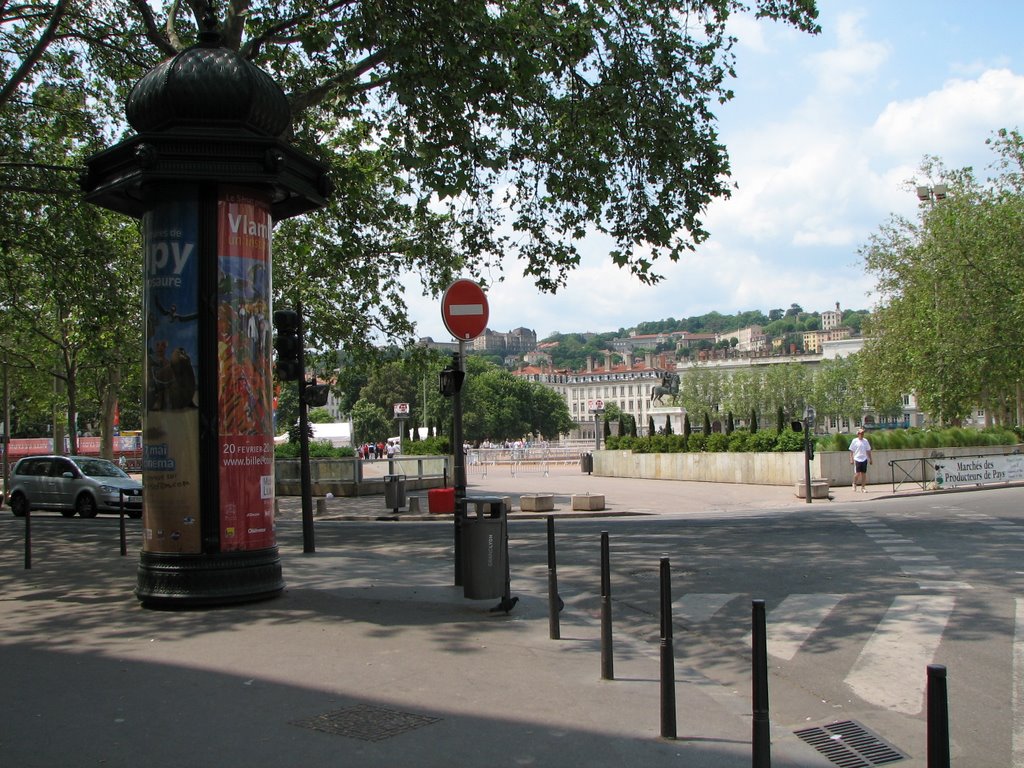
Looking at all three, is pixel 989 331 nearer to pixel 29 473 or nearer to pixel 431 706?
pixel 29 473

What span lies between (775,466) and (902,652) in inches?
976

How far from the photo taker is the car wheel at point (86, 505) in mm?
25833

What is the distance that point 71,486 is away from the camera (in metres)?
26.1

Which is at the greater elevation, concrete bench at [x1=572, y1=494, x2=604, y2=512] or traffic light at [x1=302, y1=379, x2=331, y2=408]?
traffic light at [x1=302, y1=379, x2=331, y2=408]

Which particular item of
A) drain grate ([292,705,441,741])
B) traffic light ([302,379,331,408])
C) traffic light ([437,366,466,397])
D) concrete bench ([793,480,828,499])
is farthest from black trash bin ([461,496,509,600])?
concrete bench ([793,480,828,499])

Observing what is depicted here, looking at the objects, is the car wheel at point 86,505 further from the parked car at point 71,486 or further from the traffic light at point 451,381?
the traffic light at point 451,381

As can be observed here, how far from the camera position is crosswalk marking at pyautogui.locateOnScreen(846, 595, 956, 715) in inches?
251

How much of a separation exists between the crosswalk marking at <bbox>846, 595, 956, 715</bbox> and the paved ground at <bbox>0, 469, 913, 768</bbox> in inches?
42.3

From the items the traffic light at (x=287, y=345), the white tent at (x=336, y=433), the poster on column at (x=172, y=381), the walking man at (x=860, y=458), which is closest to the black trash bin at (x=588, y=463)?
the walking man at (x=860, y=458)

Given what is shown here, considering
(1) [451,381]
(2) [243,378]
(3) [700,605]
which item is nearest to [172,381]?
(2) [243,378]

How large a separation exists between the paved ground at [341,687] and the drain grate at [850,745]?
13 cm

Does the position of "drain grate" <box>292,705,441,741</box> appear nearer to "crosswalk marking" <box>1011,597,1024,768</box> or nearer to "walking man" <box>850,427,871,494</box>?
"crosswalk marking" <box>1011,597,1024,768</box>

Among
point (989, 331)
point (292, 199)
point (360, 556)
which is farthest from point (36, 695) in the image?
point (989, 331)

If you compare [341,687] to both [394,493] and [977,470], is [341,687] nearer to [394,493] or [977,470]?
[394,493]
